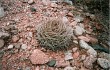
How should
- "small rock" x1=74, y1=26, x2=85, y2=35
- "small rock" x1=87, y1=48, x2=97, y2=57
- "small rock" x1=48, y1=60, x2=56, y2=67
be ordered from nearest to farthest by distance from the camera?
1. "small rock" x1=48, y1=60, x2=56, y2=67
2. "small rock" x1=87, y1=48, x2=97, y2=57
3. "small rock" x1=74, y1=26, x2=85, y2=35

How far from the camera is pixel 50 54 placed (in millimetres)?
2691

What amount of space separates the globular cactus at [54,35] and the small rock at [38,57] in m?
0.12

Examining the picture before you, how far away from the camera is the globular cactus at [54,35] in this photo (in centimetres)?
266

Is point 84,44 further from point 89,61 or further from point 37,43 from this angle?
point 37,43

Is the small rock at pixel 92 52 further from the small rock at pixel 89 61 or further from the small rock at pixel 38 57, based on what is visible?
the small rock at pixel 38 57

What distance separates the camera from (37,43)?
9.14ft

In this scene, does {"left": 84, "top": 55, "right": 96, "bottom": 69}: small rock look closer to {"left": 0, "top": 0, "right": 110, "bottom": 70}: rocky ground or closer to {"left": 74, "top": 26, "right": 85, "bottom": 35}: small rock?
{"left": 0, "top": 0, "right": 110, "bottom": 70}: rocky ground

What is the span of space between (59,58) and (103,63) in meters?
0.50

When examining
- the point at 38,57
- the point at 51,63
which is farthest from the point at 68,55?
the point at 38,57

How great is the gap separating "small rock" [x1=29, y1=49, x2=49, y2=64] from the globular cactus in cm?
12

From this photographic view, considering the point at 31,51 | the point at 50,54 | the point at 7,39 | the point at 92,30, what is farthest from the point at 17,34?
the point at 92,30

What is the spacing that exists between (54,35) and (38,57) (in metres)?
0.31

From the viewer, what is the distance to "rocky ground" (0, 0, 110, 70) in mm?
2596

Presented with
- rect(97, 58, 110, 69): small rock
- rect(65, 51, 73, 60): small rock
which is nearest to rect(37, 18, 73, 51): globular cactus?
rect(65, 51, 73, 60): small rock
